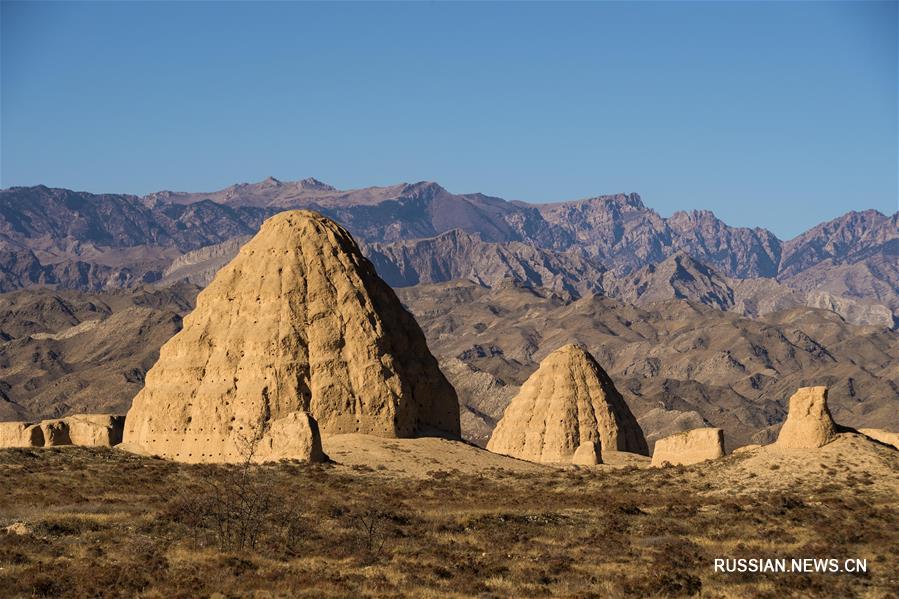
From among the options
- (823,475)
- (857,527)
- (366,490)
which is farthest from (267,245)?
(857,527)

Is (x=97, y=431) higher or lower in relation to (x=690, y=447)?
higher

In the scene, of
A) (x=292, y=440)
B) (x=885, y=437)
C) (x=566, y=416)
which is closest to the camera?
(x=292, y=440)

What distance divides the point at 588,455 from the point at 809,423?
19420 millimetres

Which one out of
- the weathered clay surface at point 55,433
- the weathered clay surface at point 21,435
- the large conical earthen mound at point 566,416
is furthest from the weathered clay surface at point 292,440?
the large conical earthen mound at point 566,416

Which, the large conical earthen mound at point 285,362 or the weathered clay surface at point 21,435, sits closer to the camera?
the large conical earthen mound at point 285,362

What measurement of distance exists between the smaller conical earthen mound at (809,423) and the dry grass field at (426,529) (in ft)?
5.18

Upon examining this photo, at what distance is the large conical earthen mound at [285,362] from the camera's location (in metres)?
59.2

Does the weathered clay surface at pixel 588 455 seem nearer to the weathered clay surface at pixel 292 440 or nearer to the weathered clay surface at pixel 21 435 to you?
the weathered clay surface at pixel 292 440

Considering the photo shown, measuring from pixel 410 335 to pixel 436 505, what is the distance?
61.5ft

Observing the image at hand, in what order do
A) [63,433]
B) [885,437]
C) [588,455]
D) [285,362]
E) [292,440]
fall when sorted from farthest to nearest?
[588,455], [63,433], [885,437], [285,362], [292,440]

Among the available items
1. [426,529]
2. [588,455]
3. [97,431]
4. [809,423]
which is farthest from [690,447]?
[426,529]

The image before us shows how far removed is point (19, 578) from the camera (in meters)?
Result: 32.4

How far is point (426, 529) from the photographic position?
41344 millimetres

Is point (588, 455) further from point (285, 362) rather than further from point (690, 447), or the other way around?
point (285, 362)
